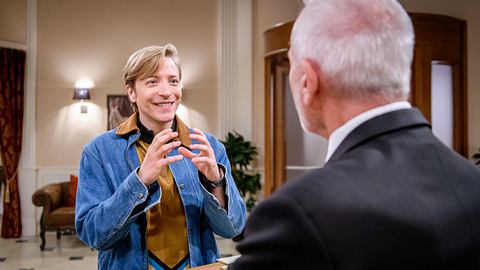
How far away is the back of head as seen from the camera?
0.86m

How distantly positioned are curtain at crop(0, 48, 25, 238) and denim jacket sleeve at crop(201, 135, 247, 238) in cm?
656

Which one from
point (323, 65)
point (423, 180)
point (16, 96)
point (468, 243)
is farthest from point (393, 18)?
point (16, 96)

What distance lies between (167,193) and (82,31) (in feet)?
22.9

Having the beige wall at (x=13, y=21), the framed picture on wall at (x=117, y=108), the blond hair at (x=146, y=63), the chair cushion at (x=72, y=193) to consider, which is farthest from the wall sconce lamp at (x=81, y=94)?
Answer: the blond hair at (x=146, y=63)

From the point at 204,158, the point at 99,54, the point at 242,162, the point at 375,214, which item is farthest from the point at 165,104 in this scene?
the point at 99,54

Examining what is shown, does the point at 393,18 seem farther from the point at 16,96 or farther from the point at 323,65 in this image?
the point at 16,96

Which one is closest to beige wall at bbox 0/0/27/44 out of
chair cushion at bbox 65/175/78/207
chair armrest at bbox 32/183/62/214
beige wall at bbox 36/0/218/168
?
beige wall at bbox 36/0/218/168

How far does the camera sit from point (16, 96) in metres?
7.63

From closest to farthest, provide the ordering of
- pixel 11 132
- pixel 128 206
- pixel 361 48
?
pixel 361 48 → pixel 128 206 → pixel 11 132

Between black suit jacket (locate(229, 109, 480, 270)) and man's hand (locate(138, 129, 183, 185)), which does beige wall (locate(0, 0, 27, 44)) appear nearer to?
man's hand (locate(138, 129, 183, 185))

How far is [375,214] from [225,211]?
39.4 inches

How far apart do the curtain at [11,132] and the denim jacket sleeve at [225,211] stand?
6558mm

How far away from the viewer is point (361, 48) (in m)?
0.86

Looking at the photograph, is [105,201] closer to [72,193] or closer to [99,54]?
[72,193]
